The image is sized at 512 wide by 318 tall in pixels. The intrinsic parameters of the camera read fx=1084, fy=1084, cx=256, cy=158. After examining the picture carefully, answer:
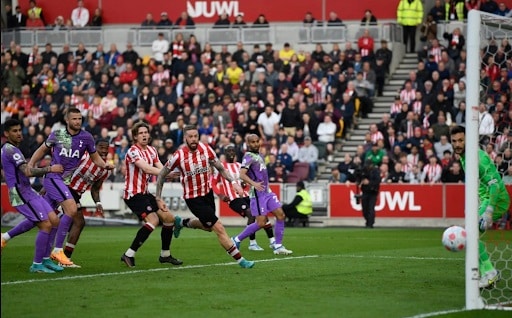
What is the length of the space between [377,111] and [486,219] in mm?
23679

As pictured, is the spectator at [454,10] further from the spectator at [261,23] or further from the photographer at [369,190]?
the photographer at [369,190]

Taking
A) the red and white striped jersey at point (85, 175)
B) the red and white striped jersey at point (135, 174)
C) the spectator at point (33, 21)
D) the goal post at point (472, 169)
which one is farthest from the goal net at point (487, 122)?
the spectator at point (33, 21)

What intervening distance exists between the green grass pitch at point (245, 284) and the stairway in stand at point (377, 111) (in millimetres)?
13334

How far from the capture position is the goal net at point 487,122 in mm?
12211

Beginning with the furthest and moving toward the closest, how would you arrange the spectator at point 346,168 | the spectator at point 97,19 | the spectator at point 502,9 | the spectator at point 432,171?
the spectator at point 97,19
the spectator at point 502,9
the spectator at point 346,168
the spectator at point 432,171

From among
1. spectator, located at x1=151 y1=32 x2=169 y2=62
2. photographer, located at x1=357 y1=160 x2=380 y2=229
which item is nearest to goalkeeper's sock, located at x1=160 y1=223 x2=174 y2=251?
photographer, located at x1=357 y1=160 x2=380 y2=229

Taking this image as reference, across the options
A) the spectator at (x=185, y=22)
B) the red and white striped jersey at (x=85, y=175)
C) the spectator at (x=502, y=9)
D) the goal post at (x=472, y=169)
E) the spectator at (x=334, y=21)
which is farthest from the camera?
the spectator at (x=185, y=22)

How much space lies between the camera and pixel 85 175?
18.0 meters

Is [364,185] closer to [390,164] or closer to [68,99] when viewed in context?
[390,164]

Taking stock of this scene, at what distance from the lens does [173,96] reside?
3859 cm

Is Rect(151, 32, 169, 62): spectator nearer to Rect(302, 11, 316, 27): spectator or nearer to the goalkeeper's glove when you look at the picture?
Rect(302, 11, 316, 27): spectator

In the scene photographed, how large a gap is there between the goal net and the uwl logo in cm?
2549

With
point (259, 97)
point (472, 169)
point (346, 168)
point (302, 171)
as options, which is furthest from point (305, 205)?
point (472, 169)

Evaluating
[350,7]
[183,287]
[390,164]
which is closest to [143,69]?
[350,7]
